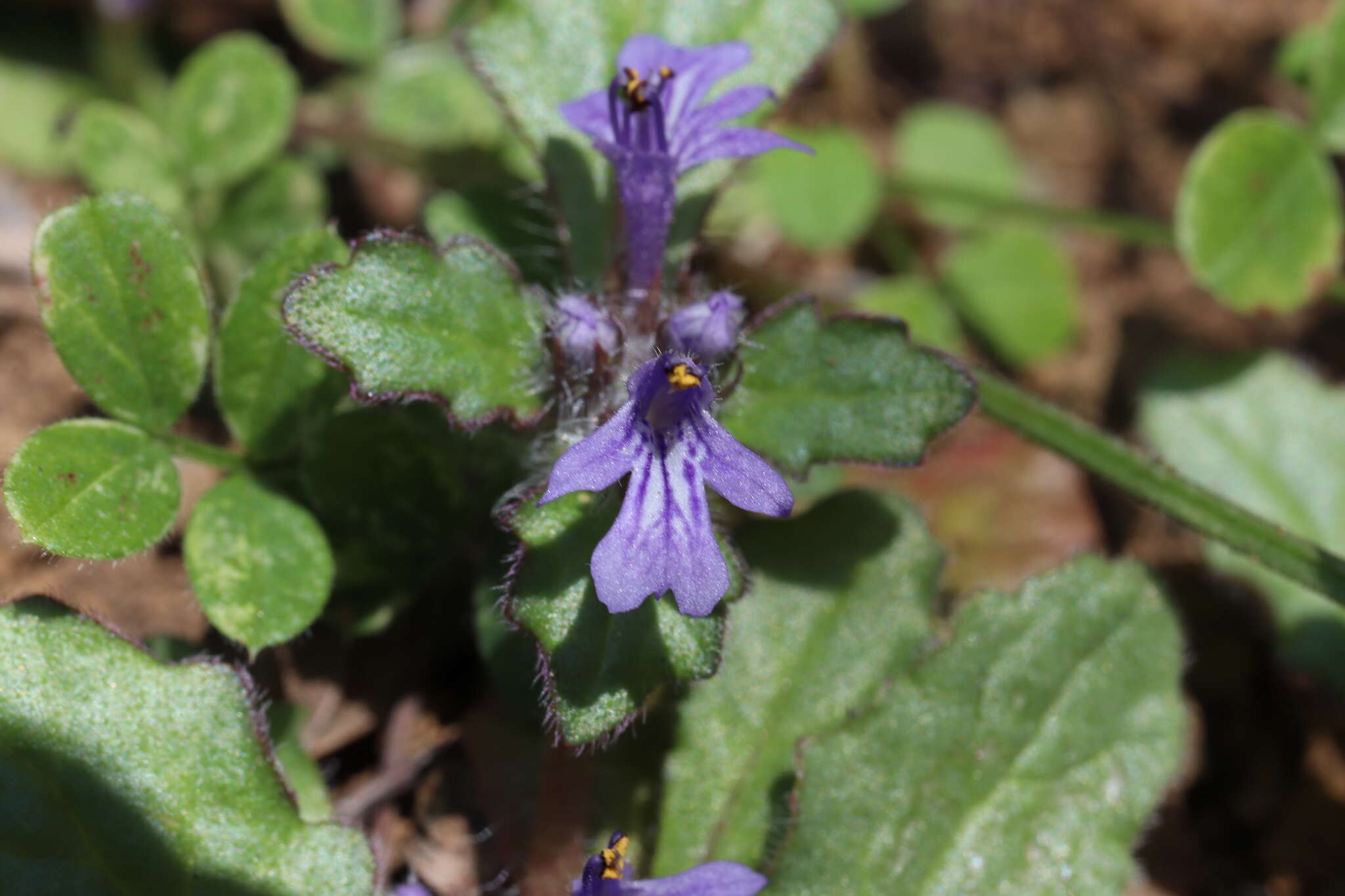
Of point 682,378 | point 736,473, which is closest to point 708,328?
point 682,378

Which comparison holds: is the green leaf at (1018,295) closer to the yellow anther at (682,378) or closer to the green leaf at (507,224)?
the green leaf at (507,224)

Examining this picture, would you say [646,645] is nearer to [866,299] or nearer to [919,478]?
[919,478]

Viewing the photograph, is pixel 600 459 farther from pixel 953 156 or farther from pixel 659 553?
A: pixel 953 156

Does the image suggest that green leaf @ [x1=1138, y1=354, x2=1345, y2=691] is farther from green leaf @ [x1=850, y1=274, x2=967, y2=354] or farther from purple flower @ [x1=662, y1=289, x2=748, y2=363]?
purple flower @ [x1=662, y1=289, x2=748, y2=363]

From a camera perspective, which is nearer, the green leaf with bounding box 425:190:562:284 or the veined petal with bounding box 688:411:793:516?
the veined petal with bounding box 688:411:793:516

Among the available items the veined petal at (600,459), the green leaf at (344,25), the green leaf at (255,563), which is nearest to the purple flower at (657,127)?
the veined petal at (600,459)

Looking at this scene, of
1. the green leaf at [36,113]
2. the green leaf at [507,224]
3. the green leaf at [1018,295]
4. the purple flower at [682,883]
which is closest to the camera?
the purple flower at [682,883]

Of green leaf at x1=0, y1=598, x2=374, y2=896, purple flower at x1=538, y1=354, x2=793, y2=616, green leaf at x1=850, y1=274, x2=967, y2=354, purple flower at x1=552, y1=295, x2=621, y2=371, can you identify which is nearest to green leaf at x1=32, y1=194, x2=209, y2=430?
green leaf at x1=0, y1=598, x2=374, y2=896

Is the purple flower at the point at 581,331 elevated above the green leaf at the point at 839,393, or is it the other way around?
the purple flower at the point at 581,331
